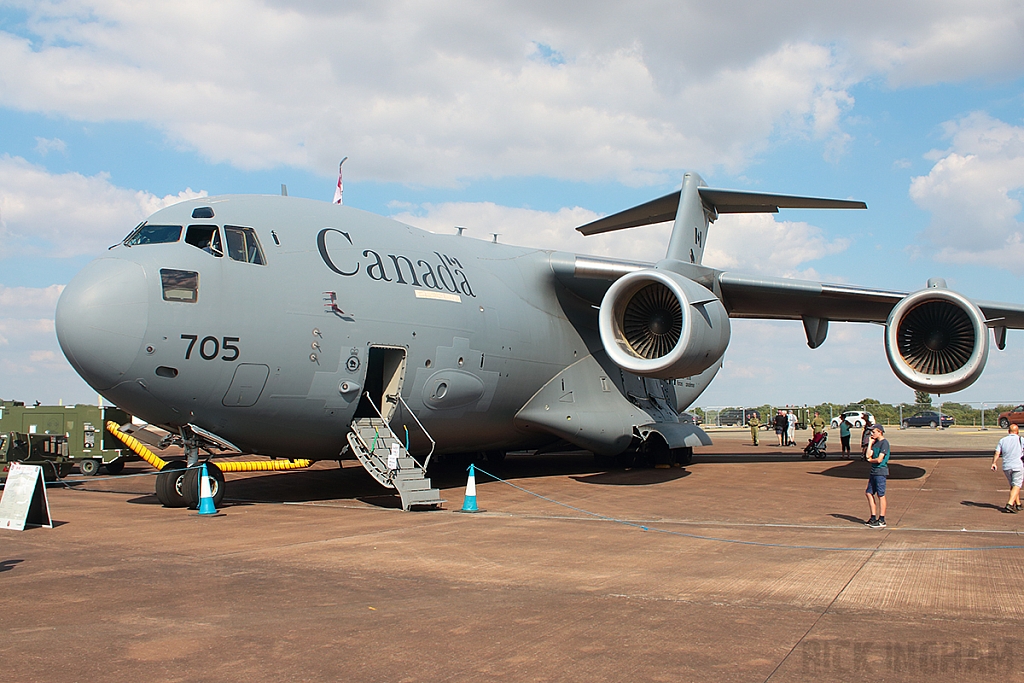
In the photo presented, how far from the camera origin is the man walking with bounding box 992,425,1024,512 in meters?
9.93

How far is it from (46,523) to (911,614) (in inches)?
336

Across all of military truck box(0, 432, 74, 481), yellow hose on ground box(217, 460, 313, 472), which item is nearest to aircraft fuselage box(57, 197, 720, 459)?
yellow hose on ground box(217, 460, 313, 472)

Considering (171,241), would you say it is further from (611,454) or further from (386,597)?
(611,454)

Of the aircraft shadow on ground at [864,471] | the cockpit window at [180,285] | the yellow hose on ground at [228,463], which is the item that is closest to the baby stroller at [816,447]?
the aircraft shadow on ground at [864,471]

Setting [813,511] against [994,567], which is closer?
[994,567]

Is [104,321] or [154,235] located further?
[154,235]

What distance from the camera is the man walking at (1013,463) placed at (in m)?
9.93

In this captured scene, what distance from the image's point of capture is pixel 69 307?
8781 millimetres

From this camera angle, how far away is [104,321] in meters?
8.66

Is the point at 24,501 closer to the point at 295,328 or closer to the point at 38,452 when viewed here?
the point at 295,328

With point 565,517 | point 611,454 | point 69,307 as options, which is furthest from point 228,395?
point 611,454

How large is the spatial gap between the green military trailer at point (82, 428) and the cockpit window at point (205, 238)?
9213mm

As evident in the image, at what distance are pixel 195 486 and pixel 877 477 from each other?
26.7ft

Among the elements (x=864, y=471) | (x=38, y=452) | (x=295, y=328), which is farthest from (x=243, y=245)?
(x=864, y=471)
